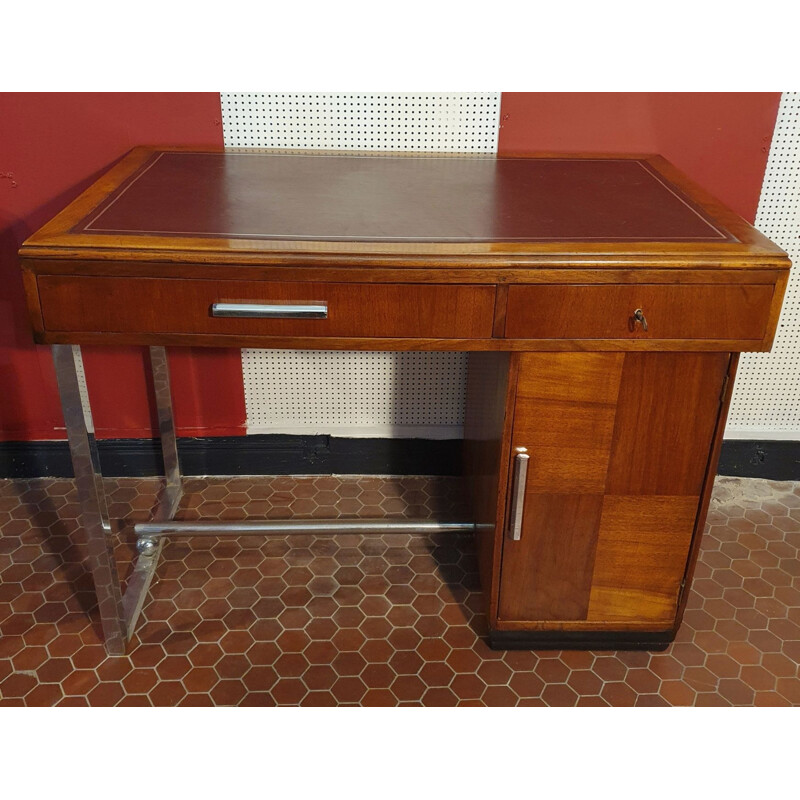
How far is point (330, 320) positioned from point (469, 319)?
1.05ft

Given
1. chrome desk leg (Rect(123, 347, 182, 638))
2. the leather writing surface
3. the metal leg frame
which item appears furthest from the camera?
A: chrome desk leg (Rect(123, 347, 182, 638))

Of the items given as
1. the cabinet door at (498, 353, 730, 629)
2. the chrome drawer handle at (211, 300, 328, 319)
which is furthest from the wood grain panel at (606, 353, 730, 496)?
the chrome drawer handle at (211, 300, 328, 319)

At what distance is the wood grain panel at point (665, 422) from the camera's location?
81.8 inches

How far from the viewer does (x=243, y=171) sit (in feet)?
8.06

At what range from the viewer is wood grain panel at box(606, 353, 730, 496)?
208cm

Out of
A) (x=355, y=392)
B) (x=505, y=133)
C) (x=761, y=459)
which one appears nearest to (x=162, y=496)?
(x=355, y=392)

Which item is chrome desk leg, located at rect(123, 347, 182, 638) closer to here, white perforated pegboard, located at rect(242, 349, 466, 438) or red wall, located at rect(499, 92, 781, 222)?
white perforated pegboard, located at rect(242, 349, 466, 438)

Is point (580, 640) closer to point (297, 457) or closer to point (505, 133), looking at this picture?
point (297, 457)

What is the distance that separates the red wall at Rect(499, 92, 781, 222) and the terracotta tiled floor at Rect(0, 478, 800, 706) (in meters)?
1.23

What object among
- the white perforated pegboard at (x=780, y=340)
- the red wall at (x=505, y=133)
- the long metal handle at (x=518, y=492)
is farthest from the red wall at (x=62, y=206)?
the white perforated pegboard at (x=780, y=340)

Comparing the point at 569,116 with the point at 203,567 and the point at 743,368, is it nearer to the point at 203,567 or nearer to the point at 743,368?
the point at 743,368

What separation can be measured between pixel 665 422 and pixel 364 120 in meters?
1.30

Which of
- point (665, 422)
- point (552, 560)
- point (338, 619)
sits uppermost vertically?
point (665, 422)

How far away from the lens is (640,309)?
6.44 ft
